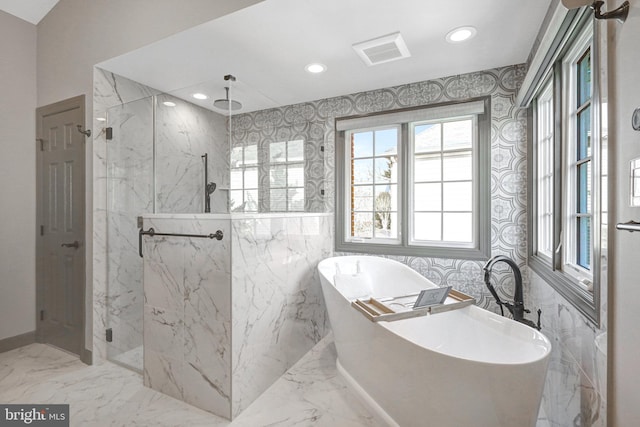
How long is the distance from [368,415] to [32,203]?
3.40 m

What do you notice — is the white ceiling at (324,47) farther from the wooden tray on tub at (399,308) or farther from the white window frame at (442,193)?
the wooden tray on tub at (399,308)

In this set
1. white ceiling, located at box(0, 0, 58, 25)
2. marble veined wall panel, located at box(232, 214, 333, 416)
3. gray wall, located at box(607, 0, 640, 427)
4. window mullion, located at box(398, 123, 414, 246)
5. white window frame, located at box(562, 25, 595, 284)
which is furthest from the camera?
window mullion, located at box(398, 123, 414, 246)

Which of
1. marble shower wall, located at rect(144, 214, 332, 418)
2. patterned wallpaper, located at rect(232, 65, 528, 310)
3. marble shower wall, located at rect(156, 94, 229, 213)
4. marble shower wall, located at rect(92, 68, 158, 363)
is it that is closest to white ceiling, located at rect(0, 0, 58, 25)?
marble shower wall, located at rect(92, 68, 158, 363)

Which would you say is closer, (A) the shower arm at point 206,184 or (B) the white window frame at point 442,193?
(A) the shower arm at point 206,184

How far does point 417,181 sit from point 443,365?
1.87 metres

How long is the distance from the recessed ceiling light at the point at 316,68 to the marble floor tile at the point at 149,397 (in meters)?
2.35

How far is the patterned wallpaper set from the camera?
2.39m

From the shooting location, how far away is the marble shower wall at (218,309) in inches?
71.1

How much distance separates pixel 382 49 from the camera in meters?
2.15

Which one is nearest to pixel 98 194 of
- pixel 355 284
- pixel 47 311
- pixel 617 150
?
pixel 47 311

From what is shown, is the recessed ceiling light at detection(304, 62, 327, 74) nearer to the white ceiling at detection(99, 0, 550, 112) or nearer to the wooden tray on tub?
the white ceiling at detection(99, 0, 550, 112)

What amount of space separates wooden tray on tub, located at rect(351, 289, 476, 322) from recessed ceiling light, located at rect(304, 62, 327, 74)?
180 centimetres

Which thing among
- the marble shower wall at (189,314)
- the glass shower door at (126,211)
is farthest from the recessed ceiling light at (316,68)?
the marble shower wall at (189,314)

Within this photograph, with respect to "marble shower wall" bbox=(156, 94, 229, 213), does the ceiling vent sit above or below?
above
